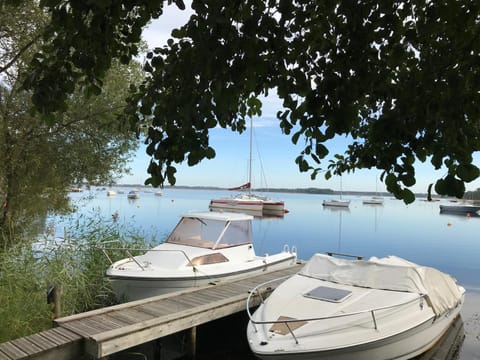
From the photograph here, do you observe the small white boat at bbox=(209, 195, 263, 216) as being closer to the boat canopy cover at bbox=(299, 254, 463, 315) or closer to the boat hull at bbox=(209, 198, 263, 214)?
the boat hull at bbox=(209, 198, 263, 214)

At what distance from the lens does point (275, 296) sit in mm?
6949

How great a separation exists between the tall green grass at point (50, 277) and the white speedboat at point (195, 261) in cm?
52

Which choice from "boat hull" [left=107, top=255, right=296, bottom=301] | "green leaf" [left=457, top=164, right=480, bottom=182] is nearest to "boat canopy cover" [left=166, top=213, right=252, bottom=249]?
"boat hull" [left=107, top=255, right=296, bottom=301]

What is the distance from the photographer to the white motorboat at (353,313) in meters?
5.60

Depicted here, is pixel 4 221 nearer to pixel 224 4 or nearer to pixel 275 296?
pixel 275 296

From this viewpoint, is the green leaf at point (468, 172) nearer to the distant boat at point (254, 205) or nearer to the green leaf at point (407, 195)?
the green leaf at point (407, 195)

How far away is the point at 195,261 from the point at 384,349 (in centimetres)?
406

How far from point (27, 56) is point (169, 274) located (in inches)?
206

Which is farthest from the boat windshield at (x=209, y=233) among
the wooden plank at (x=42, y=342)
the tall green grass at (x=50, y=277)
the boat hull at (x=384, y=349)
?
the wooden plank at (x=42, y=342)

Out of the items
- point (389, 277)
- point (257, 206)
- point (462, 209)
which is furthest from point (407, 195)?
point (462, 209)

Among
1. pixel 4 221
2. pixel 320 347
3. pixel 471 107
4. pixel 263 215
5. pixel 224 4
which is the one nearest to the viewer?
pixel 471 107

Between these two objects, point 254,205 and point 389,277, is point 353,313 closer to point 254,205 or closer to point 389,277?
point 389,277

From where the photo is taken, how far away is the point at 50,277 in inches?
287

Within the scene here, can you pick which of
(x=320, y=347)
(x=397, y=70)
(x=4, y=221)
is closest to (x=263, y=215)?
(x=4, y=221)
